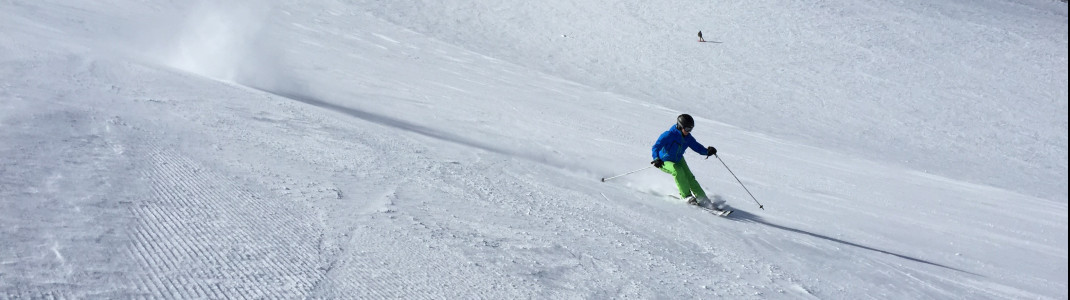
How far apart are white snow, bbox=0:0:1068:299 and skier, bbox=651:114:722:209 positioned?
0.97 feet

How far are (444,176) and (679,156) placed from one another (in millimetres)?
2709

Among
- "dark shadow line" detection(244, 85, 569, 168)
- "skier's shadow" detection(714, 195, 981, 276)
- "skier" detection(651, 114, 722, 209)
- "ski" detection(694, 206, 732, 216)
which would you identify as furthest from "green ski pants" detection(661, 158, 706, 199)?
"dark shadow line" detection(244, 85, 569, 168)

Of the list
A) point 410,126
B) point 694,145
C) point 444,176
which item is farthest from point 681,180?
point 410,126

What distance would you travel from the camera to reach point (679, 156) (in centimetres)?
806

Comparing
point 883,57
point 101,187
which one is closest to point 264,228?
point 101,187

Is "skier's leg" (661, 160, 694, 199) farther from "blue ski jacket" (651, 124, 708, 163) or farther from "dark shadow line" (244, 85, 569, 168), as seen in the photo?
"dark shadow line" (244, 85, 569, 168)

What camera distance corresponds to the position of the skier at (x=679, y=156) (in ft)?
26.0

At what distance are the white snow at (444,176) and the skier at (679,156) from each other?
0.97 feet

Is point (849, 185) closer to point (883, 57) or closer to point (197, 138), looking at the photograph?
point (197, 138)

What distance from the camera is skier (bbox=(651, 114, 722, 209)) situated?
26.0 ft

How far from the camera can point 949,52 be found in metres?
27.0

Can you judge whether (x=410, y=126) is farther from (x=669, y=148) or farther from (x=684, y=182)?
(x=684, y=182)

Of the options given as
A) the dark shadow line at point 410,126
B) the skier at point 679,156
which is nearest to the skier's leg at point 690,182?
the skier at point 679,156

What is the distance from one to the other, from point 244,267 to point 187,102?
174 inches
